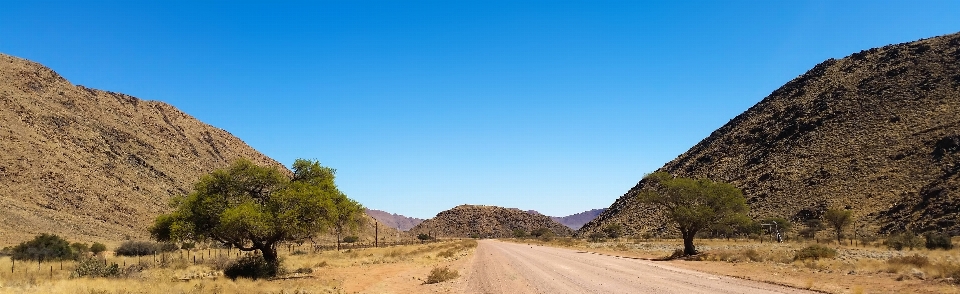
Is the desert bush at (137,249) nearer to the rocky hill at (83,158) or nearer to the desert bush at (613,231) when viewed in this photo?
the rocky hill at (83,158)

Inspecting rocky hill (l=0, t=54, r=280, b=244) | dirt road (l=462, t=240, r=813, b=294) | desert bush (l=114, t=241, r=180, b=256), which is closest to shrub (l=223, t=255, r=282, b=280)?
dirt road (l=462, t=240, r=813, b=294)

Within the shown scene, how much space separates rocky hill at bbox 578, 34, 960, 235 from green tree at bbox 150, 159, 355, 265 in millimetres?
63263

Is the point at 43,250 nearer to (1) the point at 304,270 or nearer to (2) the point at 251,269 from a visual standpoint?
(1) the point at 304,270

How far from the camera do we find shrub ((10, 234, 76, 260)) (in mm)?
41438

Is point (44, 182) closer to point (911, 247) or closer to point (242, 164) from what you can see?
point (242, 164)

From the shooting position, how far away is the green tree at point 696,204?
135ft

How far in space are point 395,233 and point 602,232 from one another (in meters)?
70.8

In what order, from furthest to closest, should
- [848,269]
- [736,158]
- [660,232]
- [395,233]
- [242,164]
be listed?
[395,233] → [736,158] → [660,232] → [242,164] → [848,269]

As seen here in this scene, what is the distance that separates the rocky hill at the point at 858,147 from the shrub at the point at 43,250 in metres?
80.1

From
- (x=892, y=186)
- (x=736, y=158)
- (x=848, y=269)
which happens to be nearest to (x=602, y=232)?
(x=736, y=158)

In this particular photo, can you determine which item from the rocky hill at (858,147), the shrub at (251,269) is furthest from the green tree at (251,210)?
the rocky hill at (858,147)

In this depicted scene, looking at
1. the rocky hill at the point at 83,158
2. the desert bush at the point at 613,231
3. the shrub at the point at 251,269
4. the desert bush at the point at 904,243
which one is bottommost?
the desert bush at the point at 613,231

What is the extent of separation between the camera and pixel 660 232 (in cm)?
9694

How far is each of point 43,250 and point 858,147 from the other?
9695 cm
